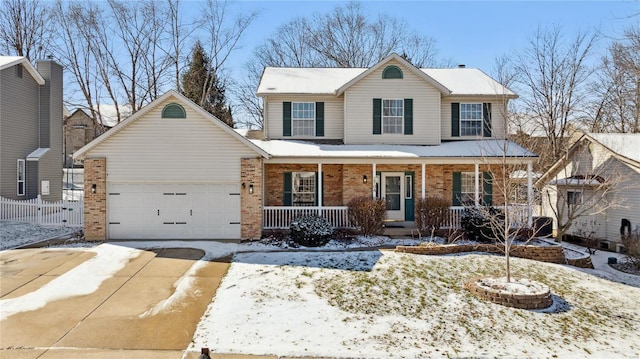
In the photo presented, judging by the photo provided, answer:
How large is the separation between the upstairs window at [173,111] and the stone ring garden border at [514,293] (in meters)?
10.3

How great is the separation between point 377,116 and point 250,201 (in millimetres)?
6433

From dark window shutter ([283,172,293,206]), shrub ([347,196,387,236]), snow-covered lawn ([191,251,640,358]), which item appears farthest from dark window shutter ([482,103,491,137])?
dark window shutter ([283,172,293,206])

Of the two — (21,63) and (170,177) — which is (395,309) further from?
(21,63)

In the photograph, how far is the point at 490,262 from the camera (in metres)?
10.8

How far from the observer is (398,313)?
7359mm

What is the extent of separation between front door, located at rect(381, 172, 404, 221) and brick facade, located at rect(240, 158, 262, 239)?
554cm

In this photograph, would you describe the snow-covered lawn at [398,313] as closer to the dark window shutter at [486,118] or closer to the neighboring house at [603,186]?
the neighboring house at [603,186]

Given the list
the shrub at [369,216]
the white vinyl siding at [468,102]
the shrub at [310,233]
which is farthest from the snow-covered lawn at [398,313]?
Answer: the white vinyl siding at [468,102]

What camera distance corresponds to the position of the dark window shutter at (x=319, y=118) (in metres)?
16.1

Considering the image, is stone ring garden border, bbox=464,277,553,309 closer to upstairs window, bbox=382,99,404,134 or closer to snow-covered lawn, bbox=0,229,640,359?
snow-covered lawn, bbox=0,229,640,359

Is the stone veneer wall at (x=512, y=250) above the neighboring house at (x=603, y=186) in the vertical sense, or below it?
below

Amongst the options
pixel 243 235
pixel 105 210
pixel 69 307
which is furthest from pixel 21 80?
pixel 69 307

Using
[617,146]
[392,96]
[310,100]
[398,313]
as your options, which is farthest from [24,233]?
[617,146]

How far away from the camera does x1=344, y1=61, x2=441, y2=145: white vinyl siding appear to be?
50.4 feet
